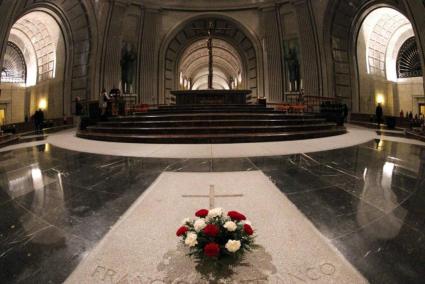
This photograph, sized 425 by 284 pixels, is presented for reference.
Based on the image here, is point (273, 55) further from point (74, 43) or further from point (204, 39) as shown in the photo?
point (74, 43)

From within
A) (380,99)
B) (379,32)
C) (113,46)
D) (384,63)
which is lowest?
(380,99)

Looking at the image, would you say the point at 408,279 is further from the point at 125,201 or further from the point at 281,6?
the point at 281,6

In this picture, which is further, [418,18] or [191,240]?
[418,18]

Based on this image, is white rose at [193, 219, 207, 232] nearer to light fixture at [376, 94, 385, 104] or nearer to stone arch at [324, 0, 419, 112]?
stone arch at [324, 0, 419, 112]

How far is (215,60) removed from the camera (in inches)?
1214

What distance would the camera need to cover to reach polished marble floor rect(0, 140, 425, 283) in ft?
4.16

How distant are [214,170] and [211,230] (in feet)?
7.03

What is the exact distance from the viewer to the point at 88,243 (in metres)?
1.45

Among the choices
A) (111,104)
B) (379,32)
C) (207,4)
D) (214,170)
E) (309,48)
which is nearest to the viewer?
(214,170)

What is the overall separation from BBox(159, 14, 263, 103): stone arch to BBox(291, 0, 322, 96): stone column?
12.0 ft

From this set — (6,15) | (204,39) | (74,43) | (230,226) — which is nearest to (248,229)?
(230,226)

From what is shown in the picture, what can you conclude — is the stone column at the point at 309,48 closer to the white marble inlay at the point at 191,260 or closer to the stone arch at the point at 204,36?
the stone arch at the point at 204,36

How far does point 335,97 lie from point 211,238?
16.4 m

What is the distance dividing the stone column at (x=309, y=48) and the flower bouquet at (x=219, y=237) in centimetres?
1597
